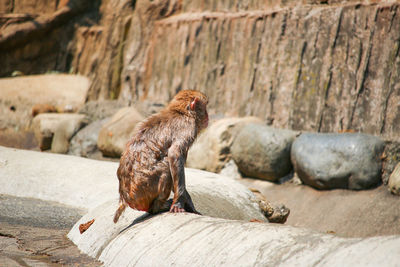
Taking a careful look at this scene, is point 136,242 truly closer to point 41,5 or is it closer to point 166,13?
point 166,13

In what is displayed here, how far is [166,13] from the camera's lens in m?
14.1

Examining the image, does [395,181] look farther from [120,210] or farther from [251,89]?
[120,210]

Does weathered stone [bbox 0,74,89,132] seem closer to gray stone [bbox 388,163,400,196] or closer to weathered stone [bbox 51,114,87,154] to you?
weathered stone [bbox 51,114,87,154]

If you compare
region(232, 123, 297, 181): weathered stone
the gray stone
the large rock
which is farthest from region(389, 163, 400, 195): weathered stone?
the large rock

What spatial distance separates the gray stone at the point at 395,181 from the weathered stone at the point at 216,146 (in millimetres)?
3260

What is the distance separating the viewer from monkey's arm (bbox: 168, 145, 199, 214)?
4340 mm

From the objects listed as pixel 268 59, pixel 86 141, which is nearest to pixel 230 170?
pixel 268 59

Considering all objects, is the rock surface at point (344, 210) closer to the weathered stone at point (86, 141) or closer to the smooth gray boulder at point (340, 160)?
the smooth gray boulder at point (340, 160)

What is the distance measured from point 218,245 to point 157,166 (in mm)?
1074

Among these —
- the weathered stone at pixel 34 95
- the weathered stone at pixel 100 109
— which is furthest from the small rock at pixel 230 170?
the weathered stone at pixel 34 95

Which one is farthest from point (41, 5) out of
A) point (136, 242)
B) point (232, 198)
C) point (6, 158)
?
point (136, 242)

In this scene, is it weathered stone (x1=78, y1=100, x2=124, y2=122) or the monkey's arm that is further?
weathered stone (x1=78, y1=100, x2=124, y2=122)

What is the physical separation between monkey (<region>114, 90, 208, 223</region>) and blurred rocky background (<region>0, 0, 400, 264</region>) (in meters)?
3.12

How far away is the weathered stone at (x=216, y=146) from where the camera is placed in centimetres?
1027
